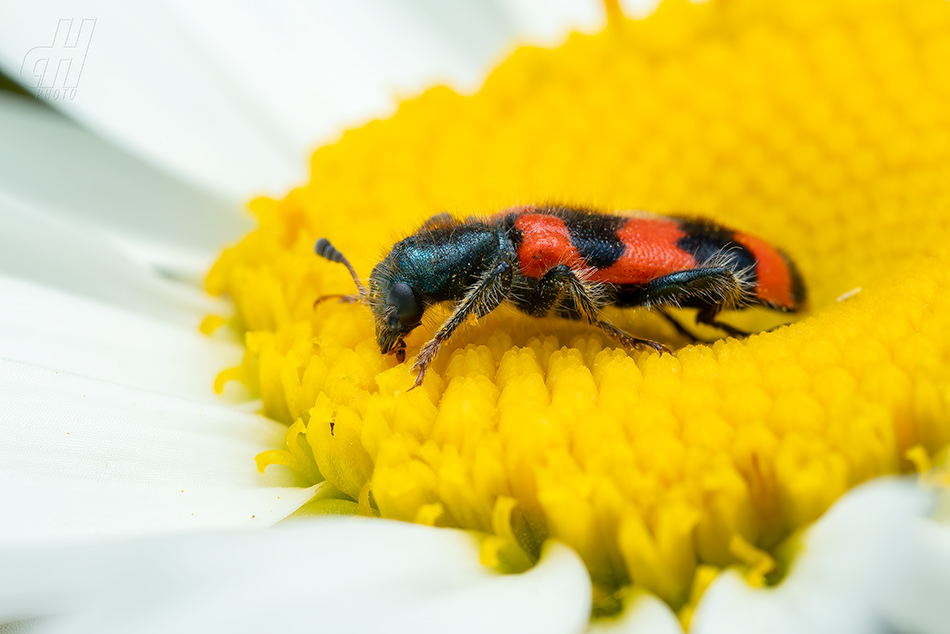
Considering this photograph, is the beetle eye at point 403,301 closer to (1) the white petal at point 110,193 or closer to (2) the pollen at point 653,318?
(2) the pollen at point 653,318

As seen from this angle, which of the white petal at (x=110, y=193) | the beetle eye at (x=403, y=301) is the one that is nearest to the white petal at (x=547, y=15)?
the white petal at (x=110, y=193)

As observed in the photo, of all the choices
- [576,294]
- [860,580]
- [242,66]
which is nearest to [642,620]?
[860,580]

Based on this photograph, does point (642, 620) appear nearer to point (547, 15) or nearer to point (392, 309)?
point (392, 309)

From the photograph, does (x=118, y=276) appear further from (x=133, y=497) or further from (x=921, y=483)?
(x=921, y=483)

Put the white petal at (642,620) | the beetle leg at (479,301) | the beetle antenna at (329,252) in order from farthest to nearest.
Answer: the beetle antenna at (329,252) < the beetle leg at (479,301) < the white petal at (642,620)

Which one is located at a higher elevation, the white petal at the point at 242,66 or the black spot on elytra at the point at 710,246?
the white petal at the point at 242,66

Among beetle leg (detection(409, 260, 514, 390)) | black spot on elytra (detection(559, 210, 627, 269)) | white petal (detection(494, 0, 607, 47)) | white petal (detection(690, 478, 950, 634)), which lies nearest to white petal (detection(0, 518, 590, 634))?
white petal (detection(690, 478, 950, 634))
